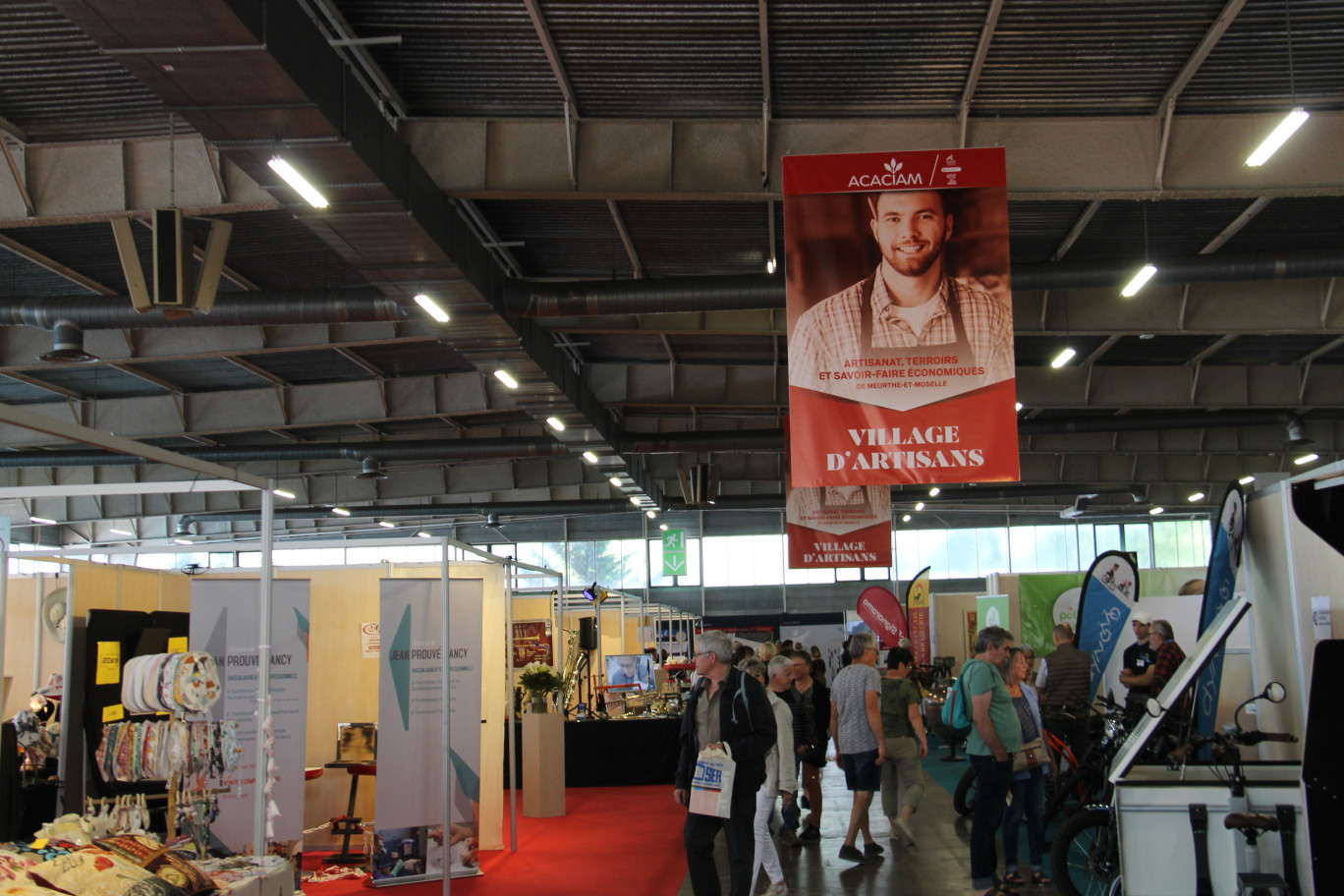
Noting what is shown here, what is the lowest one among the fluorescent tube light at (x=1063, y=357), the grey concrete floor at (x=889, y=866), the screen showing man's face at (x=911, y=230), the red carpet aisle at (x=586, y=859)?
the red carpet aisle at (x=586, y=859)

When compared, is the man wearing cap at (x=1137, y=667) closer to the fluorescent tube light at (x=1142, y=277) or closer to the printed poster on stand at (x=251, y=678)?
the fluorescent tube light at (x=1142, y=277)

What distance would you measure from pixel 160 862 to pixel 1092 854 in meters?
4.81

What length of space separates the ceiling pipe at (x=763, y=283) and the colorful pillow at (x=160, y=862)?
5731 millimetres

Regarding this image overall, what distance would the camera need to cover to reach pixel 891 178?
5152 mm

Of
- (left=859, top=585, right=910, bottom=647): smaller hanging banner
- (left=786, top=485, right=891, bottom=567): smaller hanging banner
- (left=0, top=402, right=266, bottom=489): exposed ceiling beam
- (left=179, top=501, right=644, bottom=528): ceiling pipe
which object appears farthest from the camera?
(left=179, top=501, right=644, bottom=528): ceiling pipe

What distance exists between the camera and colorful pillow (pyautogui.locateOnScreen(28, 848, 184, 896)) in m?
3.43

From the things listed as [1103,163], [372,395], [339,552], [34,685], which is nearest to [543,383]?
[372,395]

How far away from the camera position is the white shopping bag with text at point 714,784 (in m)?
5.05

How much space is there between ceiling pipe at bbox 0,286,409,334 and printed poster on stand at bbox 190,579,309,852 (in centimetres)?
307

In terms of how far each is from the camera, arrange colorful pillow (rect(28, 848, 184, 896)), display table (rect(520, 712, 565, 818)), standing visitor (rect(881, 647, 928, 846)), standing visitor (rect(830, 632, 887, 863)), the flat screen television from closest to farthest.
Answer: colorful pillow (rect(28, 848, 184, 896)), standing visitor (rect(830, 632, 887, 863)), standing visitor (rect(881, 647, 928, 846)), display table (rect(520, 712, 565, 818)), the flat screen television

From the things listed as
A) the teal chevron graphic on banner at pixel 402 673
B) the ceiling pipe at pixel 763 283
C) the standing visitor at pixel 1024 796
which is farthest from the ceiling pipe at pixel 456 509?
the standing visitor at pixel 1024 796

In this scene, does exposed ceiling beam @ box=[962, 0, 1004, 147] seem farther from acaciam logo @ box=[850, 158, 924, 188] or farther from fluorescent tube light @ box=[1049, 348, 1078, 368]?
fluorescent tube light @ box=[1049, 348, 1078, 368]

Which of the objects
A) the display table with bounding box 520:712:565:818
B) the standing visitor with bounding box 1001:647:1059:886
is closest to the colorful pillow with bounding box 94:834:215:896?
the standing visitor with bounding box 1001:647:1059:886

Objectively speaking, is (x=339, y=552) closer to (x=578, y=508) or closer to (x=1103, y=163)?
(x=578, y=508)
